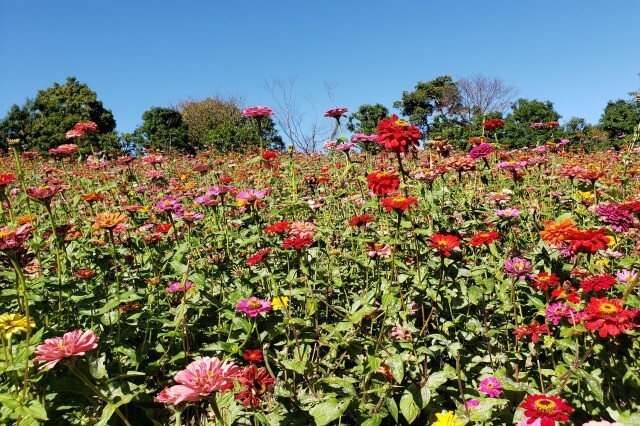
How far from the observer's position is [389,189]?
2.13 metres

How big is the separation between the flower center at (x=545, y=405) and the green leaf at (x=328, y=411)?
0.68 metres

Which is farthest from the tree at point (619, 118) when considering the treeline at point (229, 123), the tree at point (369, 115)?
the tree at point (369, 115)

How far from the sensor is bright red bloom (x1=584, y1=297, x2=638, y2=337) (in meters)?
1.42

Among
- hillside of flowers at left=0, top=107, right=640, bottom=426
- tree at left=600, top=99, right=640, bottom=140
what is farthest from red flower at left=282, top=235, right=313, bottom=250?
tree at left=600, top=99, right=640, bottom=140

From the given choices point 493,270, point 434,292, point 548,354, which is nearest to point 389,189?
point 434,292

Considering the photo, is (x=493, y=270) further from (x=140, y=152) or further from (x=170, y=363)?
(x=140, y=152)

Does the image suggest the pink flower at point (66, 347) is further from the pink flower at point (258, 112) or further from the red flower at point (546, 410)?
the pink flower at point (258, 112)

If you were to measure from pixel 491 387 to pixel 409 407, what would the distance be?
1.36 ft

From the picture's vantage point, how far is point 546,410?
3.83 ft

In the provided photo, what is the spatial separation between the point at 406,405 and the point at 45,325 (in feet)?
5.85

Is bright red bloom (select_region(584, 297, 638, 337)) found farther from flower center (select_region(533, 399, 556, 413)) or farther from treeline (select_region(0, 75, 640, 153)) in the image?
treeline (select_region(0, 75, 640, 153))

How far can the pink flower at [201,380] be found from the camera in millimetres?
1059

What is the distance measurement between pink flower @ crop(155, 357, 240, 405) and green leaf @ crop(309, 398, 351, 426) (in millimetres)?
560

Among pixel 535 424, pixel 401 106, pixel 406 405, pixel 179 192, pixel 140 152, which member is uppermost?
pixel 401 106
